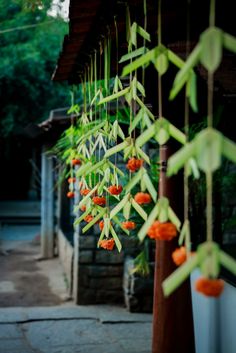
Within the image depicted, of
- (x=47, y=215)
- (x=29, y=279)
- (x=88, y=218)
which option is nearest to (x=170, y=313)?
(x=88, y=218)

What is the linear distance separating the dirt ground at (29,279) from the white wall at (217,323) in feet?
10.3

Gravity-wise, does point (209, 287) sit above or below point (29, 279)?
above

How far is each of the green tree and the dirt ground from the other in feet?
17.4

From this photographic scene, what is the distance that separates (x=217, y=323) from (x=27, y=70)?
12002 mm

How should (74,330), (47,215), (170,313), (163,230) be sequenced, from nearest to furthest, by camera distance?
(163,230) < (170,313) < (74,330) < (47,215)

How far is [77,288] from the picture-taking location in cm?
633

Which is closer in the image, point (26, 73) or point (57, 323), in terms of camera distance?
point (57, 323)

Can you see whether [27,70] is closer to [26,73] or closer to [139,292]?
[26,73]

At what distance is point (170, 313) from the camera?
2.70m

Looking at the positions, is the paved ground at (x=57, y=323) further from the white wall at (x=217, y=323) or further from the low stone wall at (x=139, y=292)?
the white wall at (x=217, y=323)

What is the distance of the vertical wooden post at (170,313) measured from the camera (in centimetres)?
267

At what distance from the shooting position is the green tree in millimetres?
13961

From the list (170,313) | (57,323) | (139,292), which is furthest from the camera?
(139,292)

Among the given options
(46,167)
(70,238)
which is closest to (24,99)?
(46,167)
